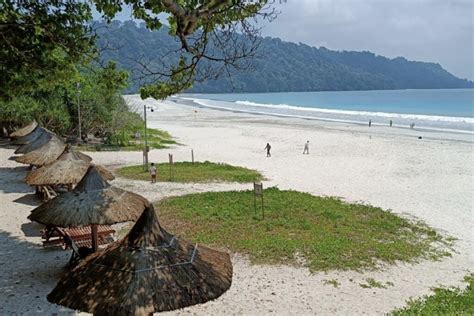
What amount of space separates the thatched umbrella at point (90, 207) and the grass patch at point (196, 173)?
10611mm

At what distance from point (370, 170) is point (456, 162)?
6.97m

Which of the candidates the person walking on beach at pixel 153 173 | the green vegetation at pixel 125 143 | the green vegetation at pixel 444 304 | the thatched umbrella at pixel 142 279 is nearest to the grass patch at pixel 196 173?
the person walking on beach at pixel 153 173

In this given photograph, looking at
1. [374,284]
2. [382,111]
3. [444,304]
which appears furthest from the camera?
[382,111]

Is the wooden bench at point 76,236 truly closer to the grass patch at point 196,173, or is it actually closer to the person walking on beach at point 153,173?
the person walking on beach at point 153,173

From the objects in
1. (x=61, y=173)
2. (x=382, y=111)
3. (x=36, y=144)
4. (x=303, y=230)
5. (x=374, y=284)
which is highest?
(x=36, y=144)

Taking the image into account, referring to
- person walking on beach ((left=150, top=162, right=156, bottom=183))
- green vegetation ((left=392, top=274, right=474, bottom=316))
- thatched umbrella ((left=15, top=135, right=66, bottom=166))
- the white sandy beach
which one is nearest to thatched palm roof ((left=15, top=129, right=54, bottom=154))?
thatched umbrella ((left=15, top=135, right=66, bottom=166))

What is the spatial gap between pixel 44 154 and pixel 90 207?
8687 mm

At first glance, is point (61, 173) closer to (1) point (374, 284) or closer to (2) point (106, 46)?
(2) point (106, 46)

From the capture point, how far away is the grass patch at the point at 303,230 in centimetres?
1060

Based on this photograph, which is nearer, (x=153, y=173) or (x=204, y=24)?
(x=204, y=24)

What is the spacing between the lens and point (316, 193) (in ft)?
61.0

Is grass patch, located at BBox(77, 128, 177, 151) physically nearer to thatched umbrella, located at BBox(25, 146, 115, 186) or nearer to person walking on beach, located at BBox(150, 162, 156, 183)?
person walking on beach, located at BBox(150, 162, 156, 183)

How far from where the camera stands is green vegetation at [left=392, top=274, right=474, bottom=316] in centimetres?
776

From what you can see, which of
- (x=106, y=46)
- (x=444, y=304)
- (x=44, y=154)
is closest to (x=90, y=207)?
(x=106, y=46)
